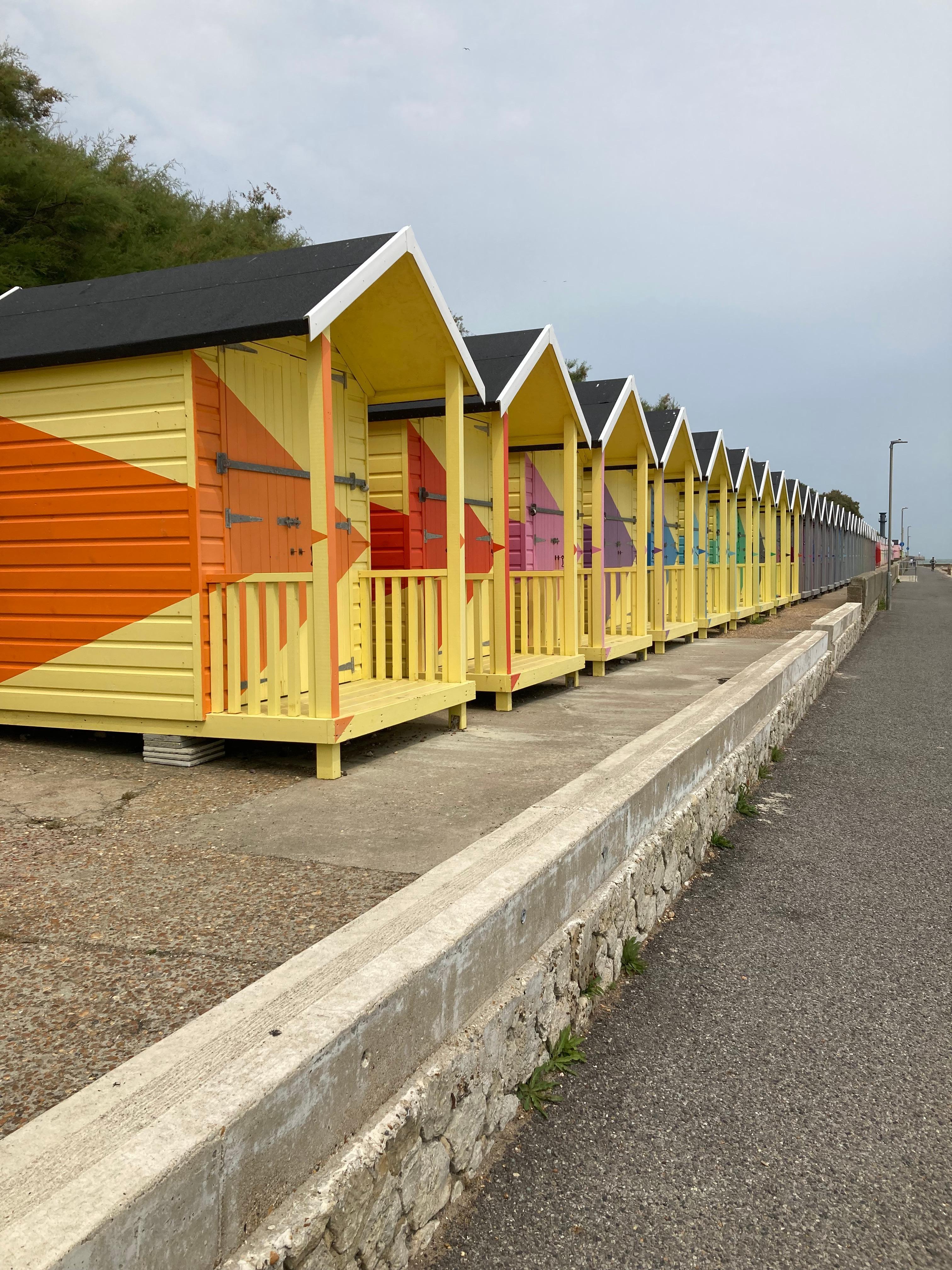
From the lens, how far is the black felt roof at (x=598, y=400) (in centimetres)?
1034

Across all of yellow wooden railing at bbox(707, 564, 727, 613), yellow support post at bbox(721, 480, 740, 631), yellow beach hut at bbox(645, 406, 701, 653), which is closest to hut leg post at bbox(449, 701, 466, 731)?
yellow beach hut at bbox(645, 406, 701, 653)

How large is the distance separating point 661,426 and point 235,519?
906 cm

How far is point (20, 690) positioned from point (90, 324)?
7.39 ft

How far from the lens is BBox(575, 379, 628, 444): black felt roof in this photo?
10344 millimetres

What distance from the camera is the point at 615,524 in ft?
43.5

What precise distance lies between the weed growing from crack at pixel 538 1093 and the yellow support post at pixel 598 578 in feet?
23.8

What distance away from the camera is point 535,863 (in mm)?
3232

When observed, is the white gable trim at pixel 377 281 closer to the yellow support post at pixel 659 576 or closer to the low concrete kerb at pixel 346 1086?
the low concrete kerb at pixel 346 1086

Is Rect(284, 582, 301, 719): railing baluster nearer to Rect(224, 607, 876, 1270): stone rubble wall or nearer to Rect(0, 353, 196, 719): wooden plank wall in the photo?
Rect(0, 353, 196, 719): wooden plank wall

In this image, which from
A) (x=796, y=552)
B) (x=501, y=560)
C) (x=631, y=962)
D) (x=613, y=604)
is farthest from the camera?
(x=796, y=552)

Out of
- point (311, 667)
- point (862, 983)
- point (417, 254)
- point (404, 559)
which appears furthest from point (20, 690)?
point (862, 983)

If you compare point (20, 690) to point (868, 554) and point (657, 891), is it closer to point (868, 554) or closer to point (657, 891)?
point (657, 891)

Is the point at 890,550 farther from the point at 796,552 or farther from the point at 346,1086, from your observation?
the point at 346,1086

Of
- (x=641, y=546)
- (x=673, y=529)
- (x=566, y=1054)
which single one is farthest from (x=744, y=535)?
(x=566, y=1054)
